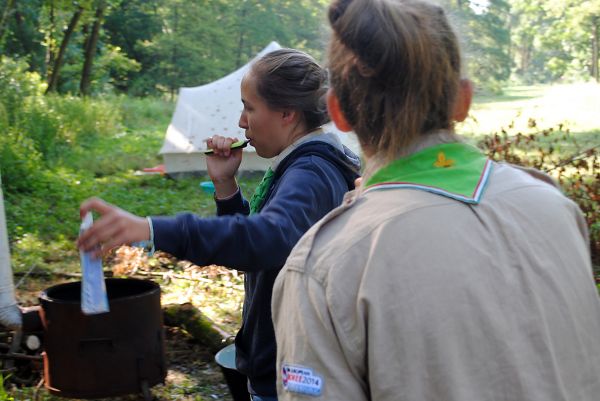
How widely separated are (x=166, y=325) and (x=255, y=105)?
3732mm

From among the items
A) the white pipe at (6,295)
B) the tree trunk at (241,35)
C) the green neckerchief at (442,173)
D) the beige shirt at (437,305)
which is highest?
the green neckerchief at (442,173)

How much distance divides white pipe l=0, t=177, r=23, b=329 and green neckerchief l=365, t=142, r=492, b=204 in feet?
13.6

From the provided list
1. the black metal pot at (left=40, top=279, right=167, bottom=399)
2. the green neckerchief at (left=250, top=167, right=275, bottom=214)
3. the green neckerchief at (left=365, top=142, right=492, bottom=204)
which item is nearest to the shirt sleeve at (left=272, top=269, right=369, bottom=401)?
the green neckerchief at (left=365, top=142, right=492, bottom=204)

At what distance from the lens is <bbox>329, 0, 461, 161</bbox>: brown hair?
4.44 feet

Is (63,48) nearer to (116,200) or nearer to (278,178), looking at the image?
(116,200)

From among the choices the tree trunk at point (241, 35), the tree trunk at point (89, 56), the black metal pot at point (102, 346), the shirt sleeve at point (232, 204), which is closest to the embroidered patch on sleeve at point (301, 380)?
the shirt sleeve at point (232, 204)

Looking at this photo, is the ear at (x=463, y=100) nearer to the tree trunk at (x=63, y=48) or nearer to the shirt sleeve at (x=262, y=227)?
the shirt sleeve at (x=262, y=227)

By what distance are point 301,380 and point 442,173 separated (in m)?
0.43

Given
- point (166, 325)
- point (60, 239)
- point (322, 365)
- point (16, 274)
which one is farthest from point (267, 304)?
point (60, 239)

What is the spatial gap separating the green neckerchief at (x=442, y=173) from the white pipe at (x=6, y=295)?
4.15 m

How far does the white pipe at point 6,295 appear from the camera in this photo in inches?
198

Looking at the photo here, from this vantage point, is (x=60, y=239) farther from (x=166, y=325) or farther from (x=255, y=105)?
(x=255, y=105)

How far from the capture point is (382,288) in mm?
1270

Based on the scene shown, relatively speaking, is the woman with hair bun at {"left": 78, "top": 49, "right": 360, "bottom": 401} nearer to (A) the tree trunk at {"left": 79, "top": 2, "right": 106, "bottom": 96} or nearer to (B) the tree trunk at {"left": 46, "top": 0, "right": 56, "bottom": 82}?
(B) the tree trunk at {"left": 46, "top": 0, "right": 56, "bottom": 82}
